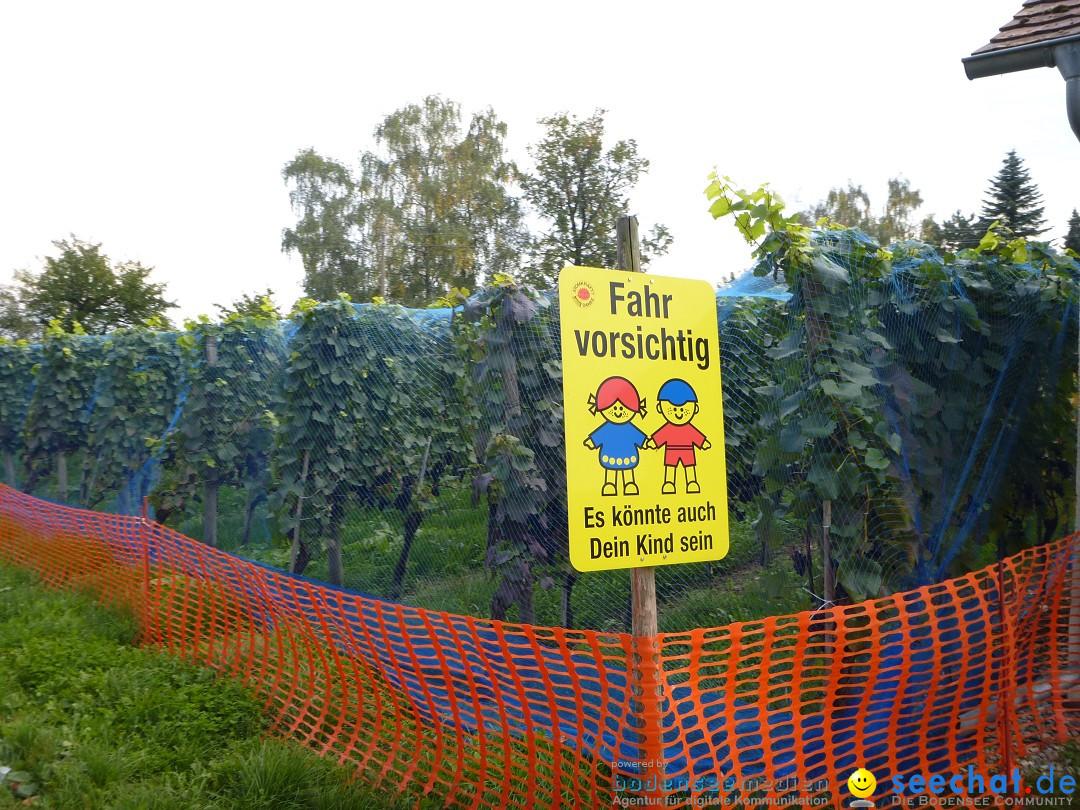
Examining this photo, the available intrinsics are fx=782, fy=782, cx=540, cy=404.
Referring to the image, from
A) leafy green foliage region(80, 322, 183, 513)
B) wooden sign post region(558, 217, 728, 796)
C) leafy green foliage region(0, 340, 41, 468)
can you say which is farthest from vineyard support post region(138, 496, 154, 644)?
leafy green foliage region(0, 340, 41, 468)

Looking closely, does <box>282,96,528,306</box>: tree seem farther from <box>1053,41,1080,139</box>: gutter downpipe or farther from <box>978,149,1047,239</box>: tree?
<box>1053,41,1080,139</box>: gutter downpipe

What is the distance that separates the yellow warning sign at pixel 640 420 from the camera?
215 centimetres

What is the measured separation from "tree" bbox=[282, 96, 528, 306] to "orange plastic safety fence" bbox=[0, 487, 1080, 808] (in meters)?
27.4

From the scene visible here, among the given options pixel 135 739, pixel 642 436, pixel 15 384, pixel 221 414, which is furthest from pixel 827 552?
pixel 15 384

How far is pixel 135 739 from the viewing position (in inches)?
125

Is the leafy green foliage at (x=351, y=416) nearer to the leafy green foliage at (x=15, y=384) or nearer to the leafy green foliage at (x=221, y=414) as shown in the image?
the leafy green foliage at (x=221, y=414)

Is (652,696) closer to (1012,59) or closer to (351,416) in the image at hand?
(1012,59)

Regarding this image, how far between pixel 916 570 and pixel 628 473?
2367 millimetres

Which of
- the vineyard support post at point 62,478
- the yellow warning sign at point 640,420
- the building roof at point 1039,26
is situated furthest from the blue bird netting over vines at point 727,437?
the vineyard support post at point 62,478

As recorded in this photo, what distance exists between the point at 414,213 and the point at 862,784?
32528 mm

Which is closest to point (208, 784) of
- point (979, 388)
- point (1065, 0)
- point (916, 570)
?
point (916, 570)

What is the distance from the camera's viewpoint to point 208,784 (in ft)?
9.56

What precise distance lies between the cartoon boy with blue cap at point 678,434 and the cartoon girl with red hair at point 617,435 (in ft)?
0.27

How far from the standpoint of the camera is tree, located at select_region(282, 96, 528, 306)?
31.6 m
